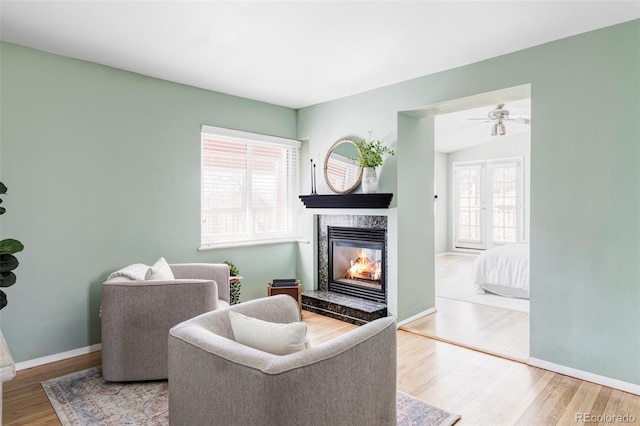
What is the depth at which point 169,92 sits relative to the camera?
12.2 feet

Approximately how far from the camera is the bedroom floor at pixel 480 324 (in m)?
3.36

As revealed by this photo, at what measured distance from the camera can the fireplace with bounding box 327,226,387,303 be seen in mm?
4160

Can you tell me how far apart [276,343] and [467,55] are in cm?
283

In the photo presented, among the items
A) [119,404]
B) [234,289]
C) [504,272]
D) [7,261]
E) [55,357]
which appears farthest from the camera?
[504,272]

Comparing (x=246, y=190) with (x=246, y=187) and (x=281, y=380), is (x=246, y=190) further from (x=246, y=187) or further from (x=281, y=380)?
(x=281, y=380)

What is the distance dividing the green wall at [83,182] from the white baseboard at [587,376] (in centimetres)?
324

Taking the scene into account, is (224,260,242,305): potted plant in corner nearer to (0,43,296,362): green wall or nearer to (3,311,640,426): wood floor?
(0,43,296,362): green wall

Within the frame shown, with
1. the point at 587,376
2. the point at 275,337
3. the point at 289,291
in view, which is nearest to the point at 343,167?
the point at 289,291

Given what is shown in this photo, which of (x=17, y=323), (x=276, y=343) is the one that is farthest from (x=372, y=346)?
(x=17, y=323)

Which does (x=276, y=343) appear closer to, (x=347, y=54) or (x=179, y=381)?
(x=179, y=381)

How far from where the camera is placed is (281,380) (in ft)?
4.17

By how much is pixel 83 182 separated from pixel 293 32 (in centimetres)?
215

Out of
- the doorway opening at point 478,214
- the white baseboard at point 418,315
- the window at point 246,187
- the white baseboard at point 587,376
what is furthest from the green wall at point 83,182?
the white baseboard at point 587,376

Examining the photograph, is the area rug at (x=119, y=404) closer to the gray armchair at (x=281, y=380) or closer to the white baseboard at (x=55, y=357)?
the white baseboard at (x=55, y=357)
